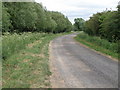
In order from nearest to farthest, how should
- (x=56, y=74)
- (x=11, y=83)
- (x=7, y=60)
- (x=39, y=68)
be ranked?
(x=11, y=83), (x=56, y=74), (x=39, y=68), (x=7, y=60)

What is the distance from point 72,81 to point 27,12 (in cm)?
1795

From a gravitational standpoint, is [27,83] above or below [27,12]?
below

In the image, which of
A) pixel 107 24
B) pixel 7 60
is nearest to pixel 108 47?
pixel 107 24

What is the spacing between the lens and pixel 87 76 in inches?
316

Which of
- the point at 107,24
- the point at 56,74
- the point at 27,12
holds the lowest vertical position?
the point at 56,74

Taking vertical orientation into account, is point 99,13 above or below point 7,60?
above

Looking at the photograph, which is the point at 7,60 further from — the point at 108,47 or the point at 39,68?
the point at 108,47

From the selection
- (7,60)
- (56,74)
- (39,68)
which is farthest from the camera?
(7,60)

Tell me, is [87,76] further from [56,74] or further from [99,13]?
[99,13]

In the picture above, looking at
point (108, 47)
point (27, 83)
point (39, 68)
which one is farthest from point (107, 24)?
point (27, 83)

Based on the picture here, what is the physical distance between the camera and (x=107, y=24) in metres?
17.5

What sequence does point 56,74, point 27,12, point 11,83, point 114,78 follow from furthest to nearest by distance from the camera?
point 27,12
point 56,74
point 114,78
point 11,83

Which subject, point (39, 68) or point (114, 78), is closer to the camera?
point (114, 78)

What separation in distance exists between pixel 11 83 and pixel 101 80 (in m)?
3.48
